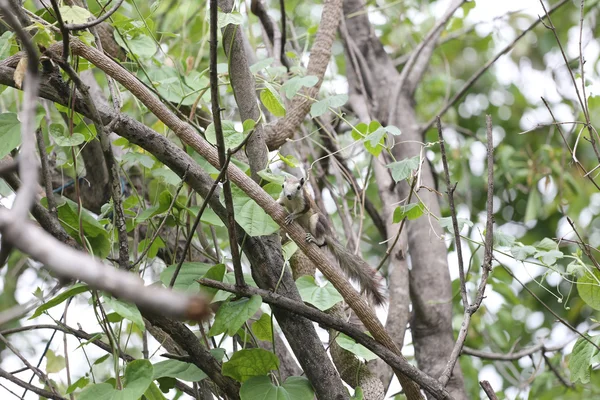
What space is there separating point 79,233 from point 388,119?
2065 mm

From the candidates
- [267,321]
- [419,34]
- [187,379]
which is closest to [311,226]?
[267,321]

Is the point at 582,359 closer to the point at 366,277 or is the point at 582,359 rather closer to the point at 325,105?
the point at 366,277

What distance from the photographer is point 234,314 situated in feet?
6.63

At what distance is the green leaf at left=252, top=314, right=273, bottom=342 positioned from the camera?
7.64 feet

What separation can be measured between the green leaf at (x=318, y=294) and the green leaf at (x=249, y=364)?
22 centimetres

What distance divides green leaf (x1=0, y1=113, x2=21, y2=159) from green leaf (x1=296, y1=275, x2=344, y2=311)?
41.0 inches

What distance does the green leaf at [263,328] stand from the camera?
7.64ft

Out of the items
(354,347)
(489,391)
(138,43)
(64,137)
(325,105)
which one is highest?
(138,43)

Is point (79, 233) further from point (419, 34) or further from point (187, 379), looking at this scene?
point (419, 34)

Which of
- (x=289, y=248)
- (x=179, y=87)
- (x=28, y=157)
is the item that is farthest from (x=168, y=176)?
(x=28, y=157)

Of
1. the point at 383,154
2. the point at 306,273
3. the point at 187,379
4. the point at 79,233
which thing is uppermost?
the point at 383,154

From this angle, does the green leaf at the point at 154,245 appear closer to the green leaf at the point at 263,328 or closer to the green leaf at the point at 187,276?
the green leaf at the point at 187,276

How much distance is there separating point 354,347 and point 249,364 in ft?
1.21

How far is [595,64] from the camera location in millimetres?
4016
